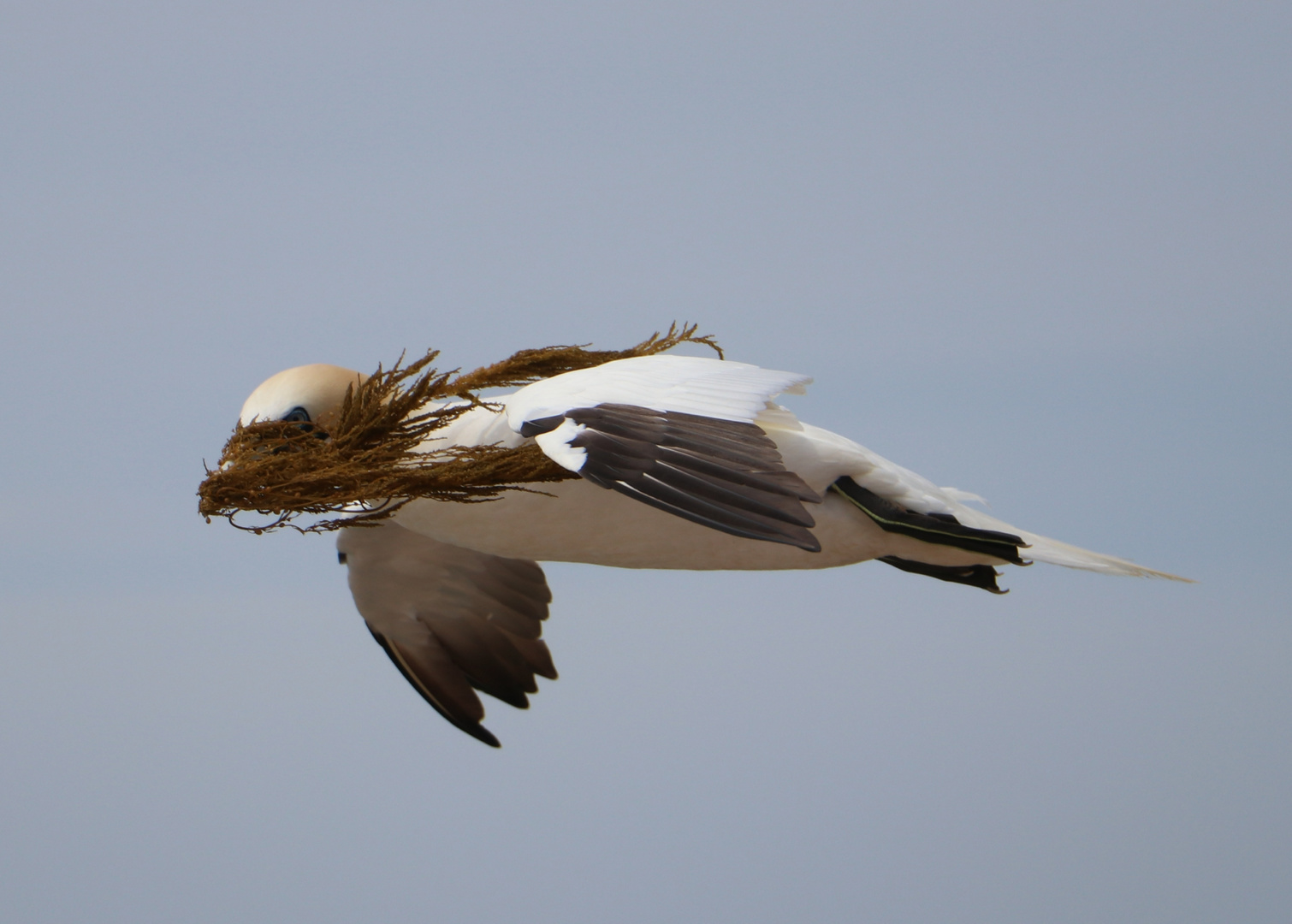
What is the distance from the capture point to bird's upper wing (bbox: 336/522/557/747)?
4031 millimetres

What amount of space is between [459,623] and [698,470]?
1825 mm

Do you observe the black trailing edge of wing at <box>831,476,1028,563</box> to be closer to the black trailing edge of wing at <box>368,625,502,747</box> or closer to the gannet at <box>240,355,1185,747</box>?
the gannet at <box>240,355,1185,747</box>

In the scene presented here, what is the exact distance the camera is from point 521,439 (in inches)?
123

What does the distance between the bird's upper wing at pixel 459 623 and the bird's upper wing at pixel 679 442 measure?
1350 mm

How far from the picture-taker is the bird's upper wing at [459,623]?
13.2ft

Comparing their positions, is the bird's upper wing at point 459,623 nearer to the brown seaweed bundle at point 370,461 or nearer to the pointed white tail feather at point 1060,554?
the brown seaweed bundle at point 370,461

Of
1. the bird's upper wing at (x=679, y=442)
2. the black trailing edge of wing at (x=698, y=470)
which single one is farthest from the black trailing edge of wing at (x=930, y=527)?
the black trailing edge of wing at (x=698, y=470)

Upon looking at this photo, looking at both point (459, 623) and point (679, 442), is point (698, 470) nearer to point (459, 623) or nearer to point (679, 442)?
point (679, 442)

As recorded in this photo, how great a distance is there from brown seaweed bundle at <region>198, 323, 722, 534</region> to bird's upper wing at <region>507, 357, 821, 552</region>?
0.87 ft

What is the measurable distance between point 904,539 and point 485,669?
1508 mm

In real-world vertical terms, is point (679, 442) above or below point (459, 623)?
above

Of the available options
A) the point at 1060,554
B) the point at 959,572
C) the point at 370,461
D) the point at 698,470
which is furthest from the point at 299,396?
the point at 1060,554

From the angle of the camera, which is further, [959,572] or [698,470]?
[959,572]

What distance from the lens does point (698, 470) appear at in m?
2.48
